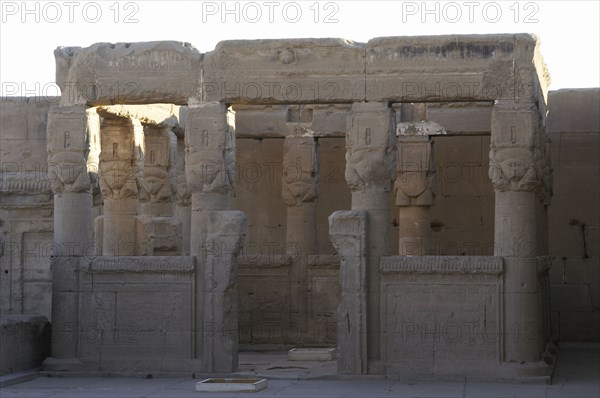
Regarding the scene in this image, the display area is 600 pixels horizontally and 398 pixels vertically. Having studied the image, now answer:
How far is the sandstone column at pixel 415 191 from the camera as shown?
62.6 ft

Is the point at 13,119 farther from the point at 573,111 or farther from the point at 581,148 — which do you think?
the point at 581,148

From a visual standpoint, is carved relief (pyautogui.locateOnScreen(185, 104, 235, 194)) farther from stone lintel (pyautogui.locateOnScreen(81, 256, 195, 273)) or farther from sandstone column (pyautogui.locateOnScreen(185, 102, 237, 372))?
stone lintel (pyautogui.locateOnScreen(81, 256, 195, 273))

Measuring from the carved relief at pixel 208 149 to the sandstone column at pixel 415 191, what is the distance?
4.73 m

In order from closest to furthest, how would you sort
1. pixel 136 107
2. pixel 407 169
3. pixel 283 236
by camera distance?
1. pixel 136 107
2. pixel 407 169
3. pixel 283 236

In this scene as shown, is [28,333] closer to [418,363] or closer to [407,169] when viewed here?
[418,363]

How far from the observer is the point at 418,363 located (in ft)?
47.7

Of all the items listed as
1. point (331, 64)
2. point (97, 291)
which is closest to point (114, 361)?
point (97, 291)

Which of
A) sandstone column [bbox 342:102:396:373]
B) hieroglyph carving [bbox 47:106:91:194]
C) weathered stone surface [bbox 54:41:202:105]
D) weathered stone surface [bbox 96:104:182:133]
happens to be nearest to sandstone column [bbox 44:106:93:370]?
hieroglyph carving [bbox 47:106:91:194]

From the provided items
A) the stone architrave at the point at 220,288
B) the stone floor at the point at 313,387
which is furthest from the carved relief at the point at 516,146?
the stone architrave at the point at 220,288

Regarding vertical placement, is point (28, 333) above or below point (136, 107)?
below

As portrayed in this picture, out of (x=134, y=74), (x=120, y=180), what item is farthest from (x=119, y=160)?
(x=134, y=74)

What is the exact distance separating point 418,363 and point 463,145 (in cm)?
626

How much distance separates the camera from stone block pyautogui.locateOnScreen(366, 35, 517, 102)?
1461 cm

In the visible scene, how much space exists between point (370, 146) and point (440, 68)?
1.28 metres
